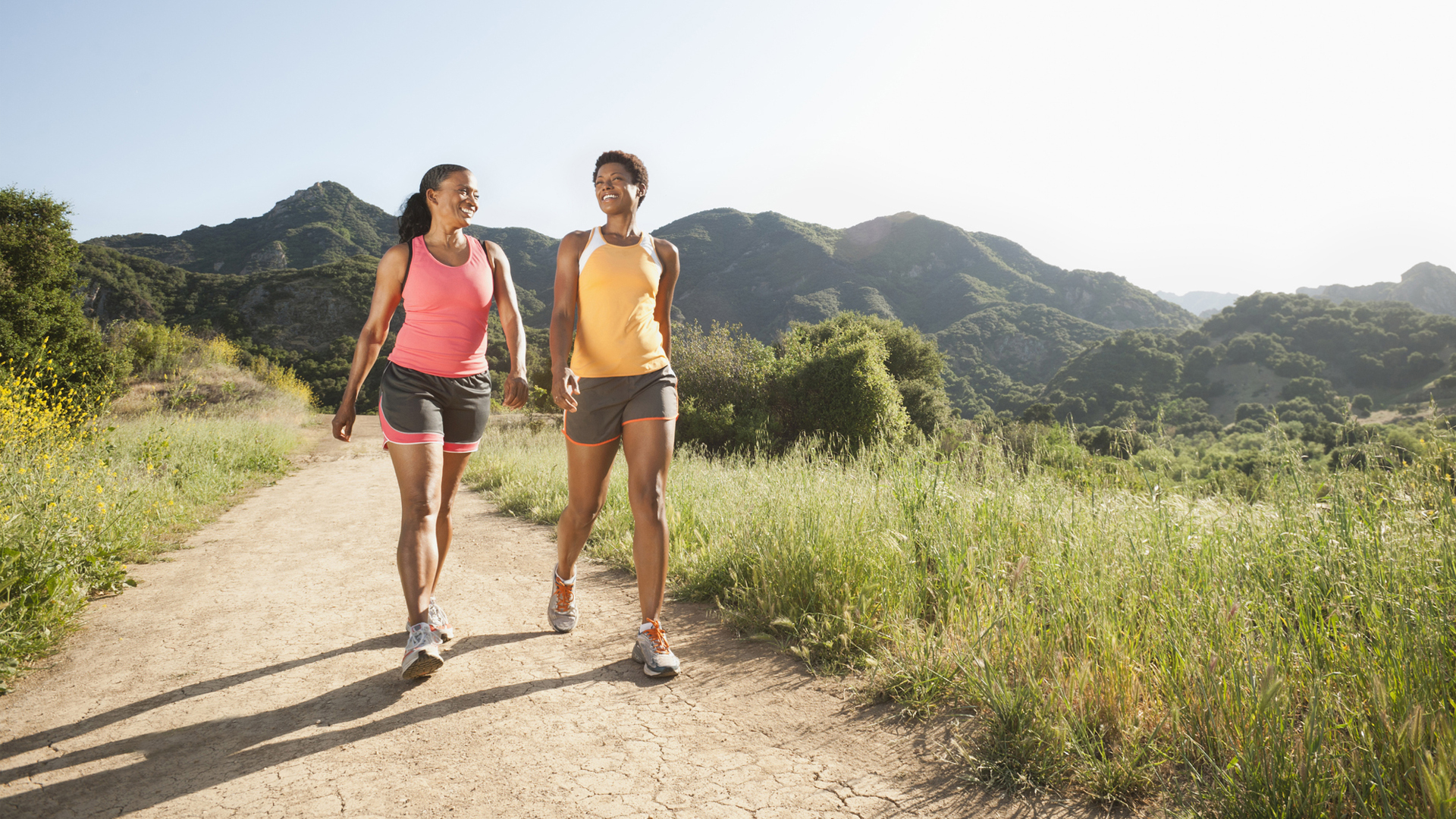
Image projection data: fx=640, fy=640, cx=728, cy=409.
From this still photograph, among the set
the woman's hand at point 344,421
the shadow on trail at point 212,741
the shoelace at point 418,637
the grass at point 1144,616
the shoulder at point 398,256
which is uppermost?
the shoulder at point 398,256

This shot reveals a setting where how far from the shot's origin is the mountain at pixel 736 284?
44125 mm

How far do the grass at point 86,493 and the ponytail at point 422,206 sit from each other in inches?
95.9

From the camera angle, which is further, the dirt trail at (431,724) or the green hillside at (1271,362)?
the green hillside at (1271,362)

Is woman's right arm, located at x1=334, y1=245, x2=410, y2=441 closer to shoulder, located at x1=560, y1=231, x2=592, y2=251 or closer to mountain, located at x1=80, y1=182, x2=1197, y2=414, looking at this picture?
shoulder, located at x1=560, y1=231, x2=592, y2=251

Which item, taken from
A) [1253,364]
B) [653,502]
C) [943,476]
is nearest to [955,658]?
[653,502]

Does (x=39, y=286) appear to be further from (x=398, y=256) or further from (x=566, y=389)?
(x=566, y=389)

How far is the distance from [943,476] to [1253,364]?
58343 mm

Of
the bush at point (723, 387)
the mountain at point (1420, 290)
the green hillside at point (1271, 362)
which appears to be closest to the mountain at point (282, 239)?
the bush at point (723, 387)

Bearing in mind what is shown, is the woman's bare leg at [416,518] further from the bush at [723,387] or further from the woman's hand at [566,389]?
the bush at [723,387]

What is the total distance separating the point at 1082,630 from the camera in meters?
2.32

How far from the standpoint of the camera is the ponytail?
3051mm

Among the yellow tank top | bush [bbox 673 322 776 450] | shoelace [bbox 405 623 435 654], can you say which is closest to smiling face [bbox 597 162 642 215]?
the yellow tank top

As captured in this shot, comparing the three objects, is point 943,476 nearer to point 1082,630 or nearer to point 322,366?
point 1082,630

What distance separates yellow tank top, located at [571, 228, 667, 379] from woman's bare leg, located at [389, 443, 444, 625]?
2.44ft
